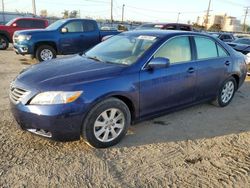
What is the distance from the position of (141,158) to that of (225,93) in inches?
119

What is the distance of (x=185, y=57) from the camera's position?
461 cm

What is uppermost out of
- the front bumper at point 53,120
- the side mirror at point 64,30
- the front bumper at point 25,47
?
the side mirror at point 64,30

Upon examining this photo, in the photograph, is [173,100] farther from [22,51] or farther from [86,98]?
[22,51]

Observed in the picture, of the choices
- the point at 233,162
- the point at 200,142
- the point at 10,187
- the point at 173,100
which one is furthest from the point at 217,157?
the point at 10,187

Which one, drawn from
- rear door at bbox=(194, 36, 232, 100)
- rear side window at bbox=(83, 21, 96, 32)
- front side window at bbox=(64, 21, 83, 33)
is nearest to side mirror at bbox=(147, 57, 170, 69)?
rear door at bbox=(194, 36, 232, 100)

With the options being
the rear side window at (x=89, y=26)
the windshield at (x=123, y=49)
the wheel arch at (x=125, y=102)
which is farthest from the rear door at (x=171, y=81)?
the rear side window at (x=89, y=26)

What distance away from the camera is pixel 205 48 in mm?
5066

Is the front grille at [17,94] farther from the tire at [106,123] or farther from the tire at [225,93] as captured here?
the tire at [225,93]

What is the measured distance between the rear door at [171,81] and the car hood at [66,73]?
482 millimetres

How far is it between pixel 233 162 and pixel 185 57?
1.86 metres

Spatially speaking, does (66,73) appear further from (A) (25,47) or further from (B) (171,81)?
(A) (25,47)

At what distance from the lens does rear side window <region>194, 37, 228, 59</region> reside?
490 centimetres

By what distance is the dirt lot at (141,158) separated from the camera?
3055mm

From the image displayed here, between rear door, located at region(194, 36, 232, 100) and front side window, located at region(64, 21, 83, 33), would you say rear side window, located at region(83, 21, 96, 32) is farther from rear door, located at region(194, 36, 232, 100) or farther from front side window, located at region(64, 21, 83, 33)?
rear door, located at region(194, 36, 232, 100)
